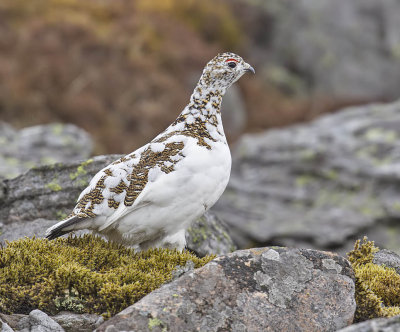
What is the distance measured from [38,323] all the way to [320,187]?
345 inches

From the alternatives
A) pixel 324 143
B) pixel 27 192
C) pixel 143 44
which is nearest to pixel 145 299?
pixel 27 192

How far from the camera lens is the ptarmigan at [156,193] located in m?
5.12

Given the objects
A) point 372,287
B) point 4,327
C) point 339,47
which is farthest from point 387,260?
point 339,47

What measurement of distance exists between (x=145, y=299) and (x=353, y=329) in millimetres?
1269

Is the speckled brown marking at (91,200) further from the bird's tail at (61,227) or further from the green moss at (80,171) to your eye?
the green moss at (80,171)

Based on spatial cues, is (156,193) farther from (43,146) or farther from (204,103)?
(43,146)

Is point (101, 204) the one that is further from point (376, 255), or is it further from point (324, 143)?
point (324, 143)

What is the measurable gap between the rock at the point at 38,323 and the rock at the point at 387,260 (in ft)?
9.16

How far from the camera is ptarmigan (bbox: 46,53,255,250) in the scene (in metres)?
5.12

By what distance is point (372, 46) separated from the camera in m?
20.0

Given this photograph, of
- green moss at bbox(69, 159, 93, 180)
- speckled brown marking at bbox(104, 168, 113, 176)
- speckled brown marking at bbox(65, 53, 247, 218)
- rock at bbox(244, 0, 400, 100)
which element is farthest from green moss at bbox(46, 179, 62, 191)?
rock at bbox(244, 0, 400, 100)

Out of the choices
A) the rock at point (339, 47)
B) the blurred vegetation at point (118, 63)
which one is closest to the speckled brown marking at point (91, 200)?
the blurred vegetation at point (118, 63)

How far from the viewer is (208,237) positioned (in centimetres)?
677

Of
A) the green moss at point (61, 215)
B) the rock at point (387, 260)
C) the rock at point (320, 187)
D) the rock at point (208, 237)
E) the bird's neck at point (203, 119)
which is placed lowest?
the rock at point (320, 187)
